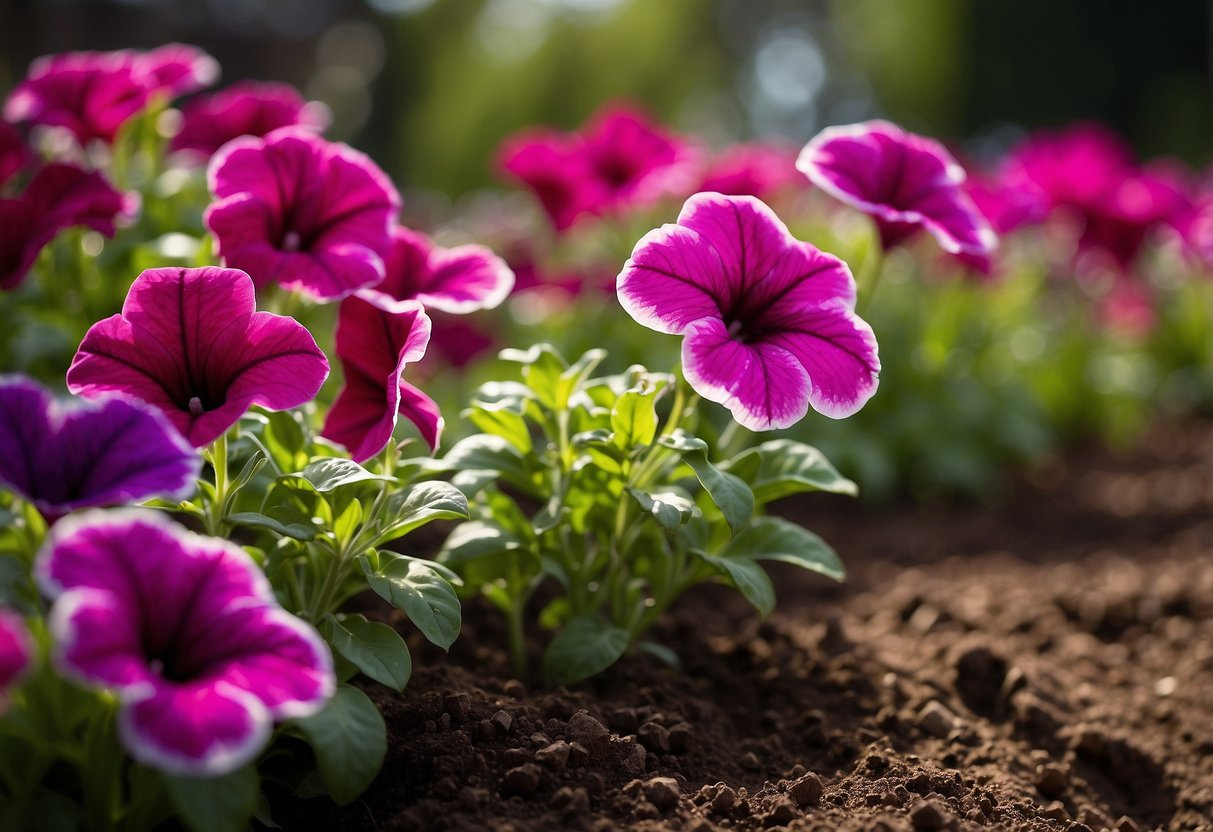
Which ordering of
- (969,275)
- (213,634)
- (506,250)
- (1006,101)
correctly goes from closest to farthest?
(213,634), (969,275), (506,250), (1006,101)

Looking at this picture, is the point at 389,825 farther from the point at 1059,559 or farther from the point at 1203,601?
the point at 1059,559

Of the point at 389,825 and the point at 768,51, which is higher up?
the point at 768,51

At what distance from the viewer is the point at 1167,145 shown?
13.0 metres

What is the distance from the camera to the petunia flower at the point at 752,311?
135cm

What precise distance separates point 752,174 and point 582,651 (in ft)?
5.79

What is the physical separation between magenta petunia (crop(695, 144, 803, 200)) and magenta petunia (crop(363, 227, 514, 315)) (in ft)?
3.00

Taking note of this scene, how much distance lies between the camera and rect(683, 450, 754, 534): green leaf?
1386mm

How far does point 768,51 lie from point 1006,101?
11.6 feet

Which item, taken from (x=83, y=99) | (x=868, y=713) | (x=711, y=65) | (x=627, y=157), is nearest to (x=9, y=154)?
(x=83, y=99)

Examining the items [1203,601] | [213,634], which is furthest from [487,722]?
[1203,601]

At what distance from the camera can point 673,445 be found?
4.77 feet

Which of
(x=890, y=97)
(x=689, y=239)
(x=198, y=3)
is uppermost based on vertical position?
(x=890, y=97)

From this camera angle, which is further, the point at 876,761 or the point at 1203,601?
the point at 1203,601

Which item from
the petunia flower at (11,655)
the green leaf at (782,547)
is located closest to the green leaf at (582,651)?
the green leaf at (782,547)
